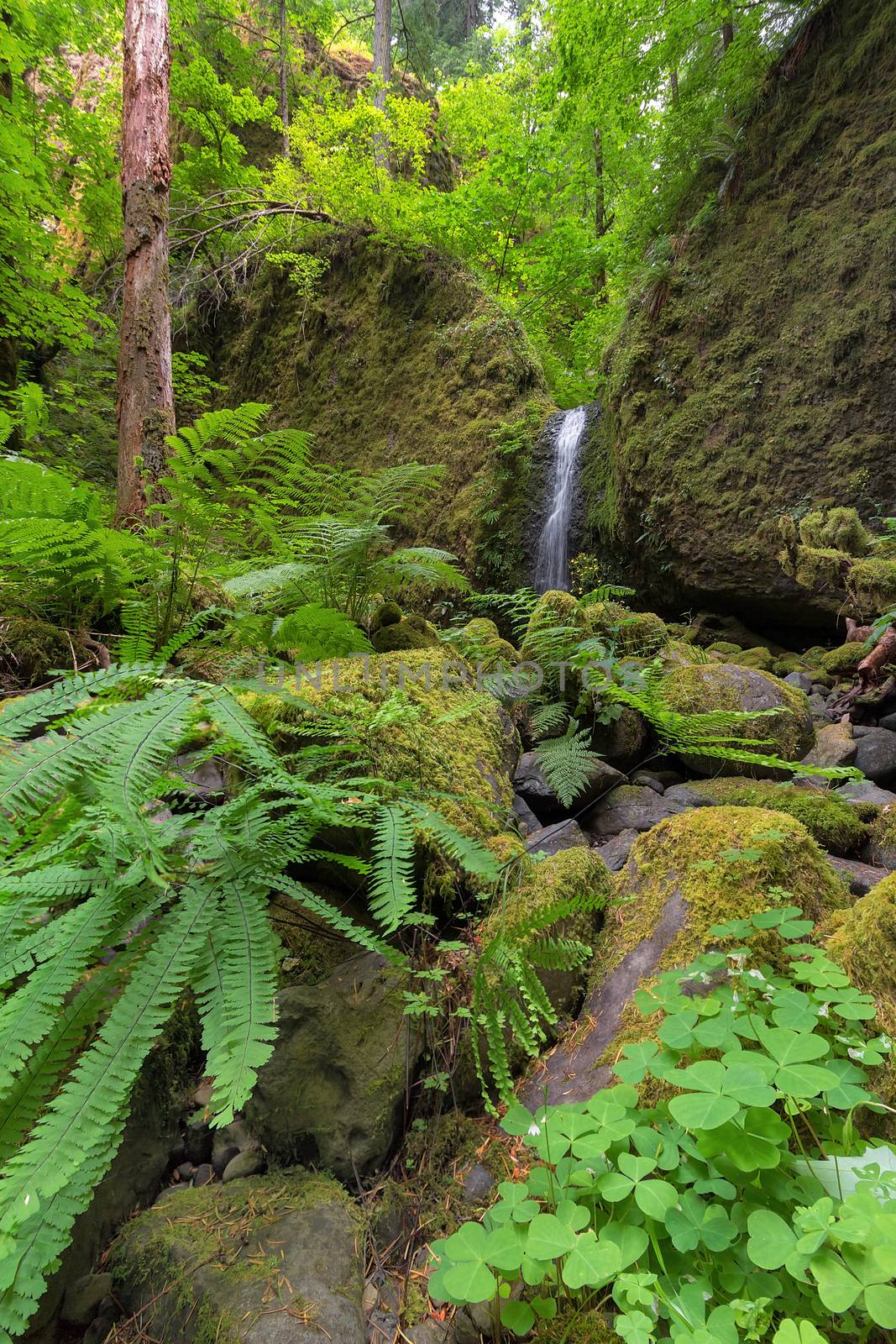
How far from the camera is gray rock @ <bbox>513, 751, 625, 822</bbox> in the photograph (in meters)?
2.72

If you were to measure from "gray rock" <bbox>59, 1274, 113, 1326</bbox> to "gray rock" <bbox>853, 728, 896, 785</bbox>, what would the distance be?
3.51 m

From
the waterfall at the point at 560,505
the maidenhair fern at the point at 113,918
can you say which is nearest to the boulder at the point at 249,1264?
the maidenhair fern at the point at 113,918

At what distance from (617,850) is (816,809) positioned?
0.91 metres

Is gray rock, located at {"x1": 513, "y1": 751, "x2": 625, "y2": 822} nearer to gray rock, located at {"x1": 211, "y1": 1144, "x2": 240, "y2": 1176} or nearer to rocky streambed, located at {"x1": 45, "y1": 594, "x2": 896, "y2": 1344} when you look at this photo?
rocky streambed, located at {"x1": 45, "y1": 594, "x2": 896, "y2": 1344}

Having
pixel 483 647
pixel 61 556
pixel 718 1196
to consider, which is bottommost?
pixel 718 1196

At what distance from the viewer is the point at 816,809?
8.05 feet

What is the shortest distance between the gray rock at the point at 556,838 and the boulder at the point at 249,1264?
1.14m

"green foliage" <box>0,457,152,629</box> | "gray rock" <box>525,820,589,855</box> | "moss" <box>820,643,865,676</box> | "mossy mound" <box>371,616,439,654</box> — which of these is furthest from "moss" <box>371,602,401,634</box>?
"moss" <box>820,643,865,676</box>

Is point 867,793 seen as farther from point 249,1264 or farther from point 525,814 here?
point 249,1264

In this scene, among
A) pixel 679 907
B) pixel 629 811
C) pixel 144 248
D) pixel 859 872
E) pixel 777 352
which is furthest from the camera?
pixel 777 352

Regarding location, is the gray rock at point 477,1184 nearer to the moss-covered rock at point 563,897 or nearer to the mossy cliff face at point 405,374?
the moss-covered rock at point 563,897

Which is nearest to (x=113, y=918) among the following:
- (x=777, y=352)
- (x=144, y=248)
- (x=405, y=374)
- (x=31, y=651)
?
(x=31, y=651)

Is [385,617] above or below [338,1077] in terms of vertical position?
above

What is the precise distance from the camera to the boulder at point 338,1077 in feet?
4.24
